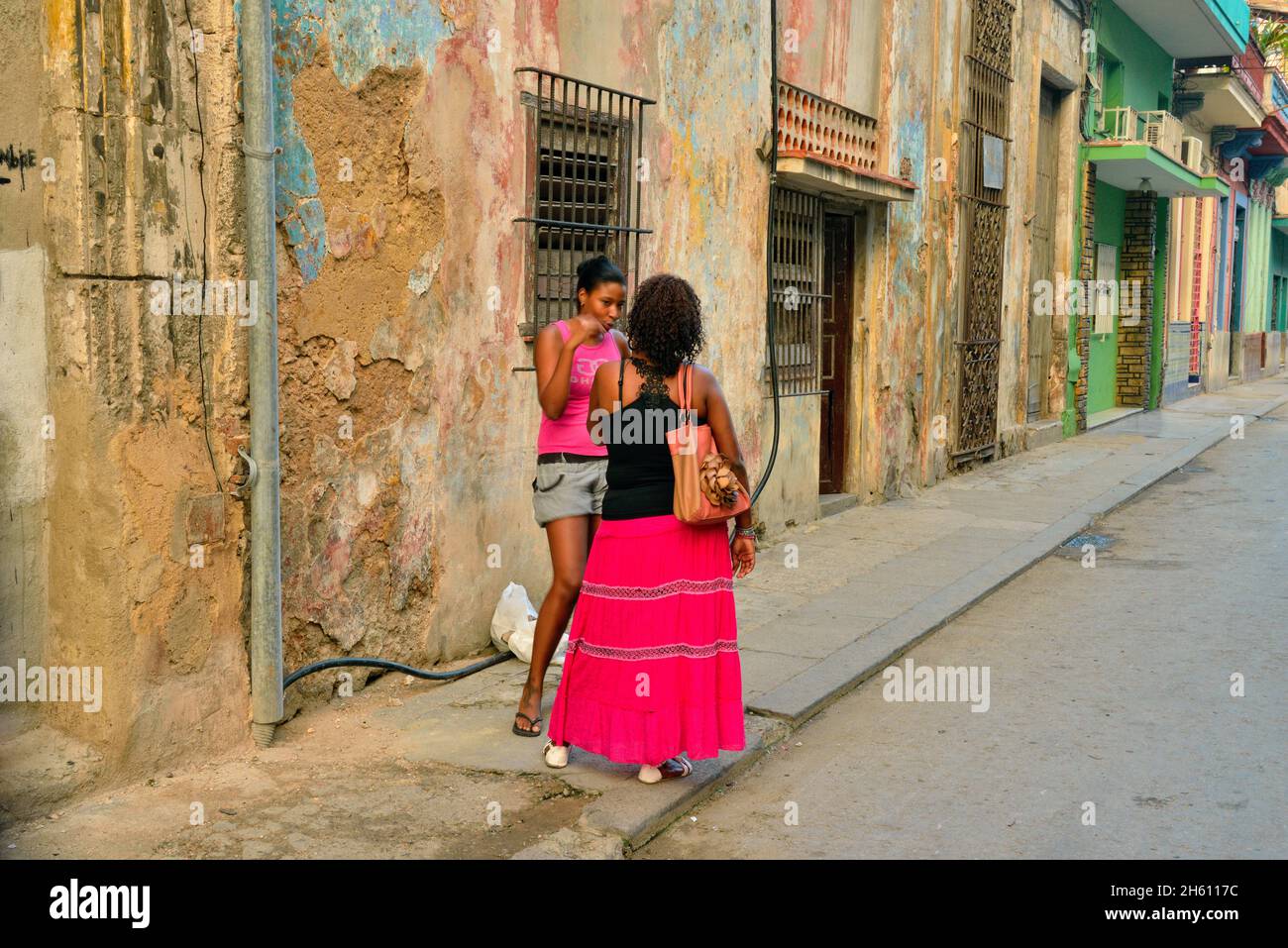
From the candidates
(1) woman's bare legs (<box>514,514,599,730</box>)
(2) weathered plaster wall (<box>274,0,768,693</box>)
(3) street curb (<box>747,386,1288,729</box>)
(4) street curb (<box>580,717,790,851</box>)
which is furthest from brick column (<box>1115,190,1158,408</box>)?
(4) street curb (<box>580,717,790,851</box>)

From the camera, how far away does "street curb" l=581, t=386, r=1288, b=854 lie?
447 centimetres

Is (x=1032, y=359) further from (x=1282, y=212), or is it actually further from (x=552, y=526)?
(x=1282, y=212)

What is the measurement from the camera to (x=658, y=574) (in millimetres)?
4660

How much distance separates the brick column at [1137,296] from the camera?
72.8 ft

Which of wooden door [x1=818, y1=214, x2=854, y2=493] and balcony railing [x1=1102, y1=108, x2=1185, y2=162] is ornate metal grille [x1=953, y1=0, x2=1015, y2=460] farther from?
balcony railing [x1=1102, y1=108, x2=1185, y2=162]

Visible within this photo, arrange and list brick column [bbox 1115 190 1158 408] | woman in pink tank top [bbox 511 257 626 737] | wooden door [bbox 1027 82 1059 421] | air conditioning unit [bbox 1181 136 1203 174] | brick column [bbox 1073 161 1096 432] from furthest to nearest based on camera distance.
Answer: brick column [bbox 1115 190 1158 408] → air conditioning unit [bbox 1181 136 1203 174] → brick column [bbox 1073 161 1096 432] → wooden door [bbox 1027 82 1059 421] → woman in pink tank top [bbox 511 257 626 737]

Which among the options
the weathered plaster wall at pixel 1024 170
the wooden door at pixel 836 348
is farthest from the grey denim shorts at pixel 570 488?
the weathered plaster wall at pixel 1024 170

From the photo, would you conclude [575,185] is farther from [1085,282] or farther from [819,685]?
[1085,282]

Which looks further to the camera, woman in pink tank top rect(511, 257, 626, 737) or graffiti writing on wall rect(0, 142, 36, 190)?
woman in pink tank top rect(511, 257, 626, 737)

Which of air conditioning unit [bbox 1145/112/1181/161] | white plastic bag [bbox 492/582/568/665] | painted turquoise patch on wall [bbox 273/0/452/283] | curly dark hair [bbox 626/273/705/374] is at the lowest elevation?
white plastic bag [bbox 492/582/568/665]

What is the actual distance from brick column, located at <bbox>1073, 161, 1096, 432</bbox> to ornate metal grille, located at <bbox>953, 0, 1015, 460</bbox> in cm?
418

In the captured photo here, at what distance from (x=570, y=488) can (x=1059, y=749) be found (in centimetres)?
218

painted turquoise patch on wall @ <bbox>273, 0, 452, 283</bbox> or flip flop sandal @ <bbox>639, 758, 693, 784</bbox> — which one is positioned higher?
painted turquoise patch on wall @ <bbox>273, 0, 452, 283</bbox>

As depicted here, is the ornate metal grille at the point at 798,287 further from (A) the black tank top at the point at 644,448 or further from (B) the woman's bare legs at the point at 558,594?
(A) the black tank top at the point at 644,448
